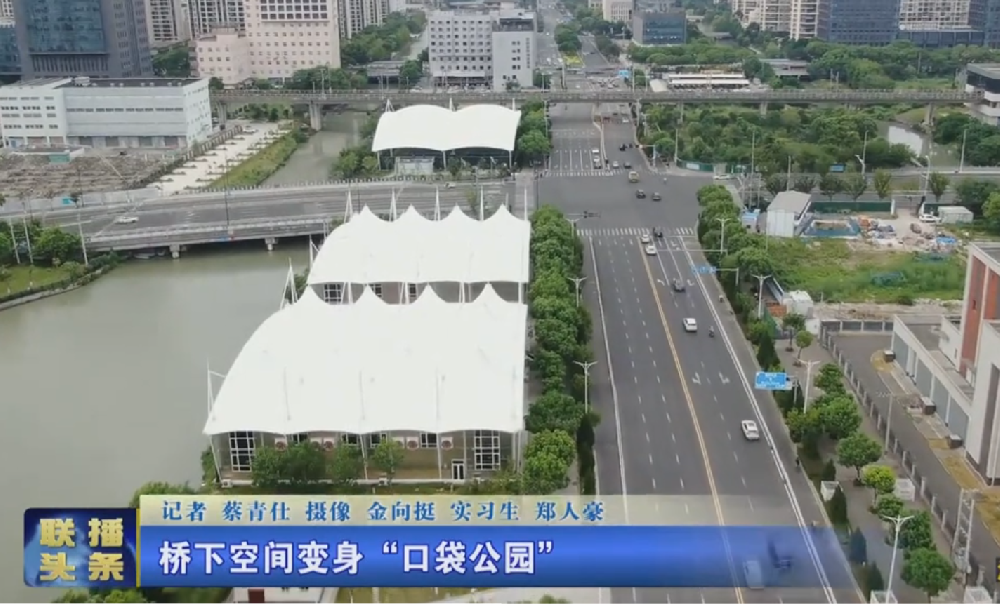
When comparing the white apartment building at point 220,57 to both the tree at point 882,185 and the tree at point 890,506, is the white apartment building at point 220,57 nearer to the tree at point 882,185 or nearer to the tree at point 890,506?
the tree at point 882,185

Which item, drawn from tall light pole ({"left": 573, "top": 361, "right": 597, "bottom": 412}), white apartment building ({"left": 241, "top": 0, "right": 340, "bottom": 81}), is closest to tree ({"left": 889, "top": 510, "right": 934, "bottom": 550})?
tall light pole ({"left": 573, "top": 361, "right": 597, "bottom": 412})

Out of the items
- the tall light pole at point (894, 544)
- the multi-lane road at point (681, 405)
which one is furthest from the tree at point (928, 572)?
the multi-lane road at point (681, 405)

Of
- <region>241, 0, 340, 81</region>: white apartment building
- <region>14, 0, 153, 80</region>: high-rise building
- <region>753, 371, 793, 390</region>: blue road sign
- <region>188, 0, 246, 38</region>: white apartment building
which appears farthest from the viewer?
<region>188, 0, 246, 38</region>: white apartment building

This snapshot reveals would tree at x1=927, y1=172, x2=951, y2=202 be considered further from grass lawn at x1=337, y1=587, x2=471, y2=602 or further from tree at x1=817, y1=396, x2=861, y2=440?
grass lawn at x1=337, y1=587, x2=471, y2=602

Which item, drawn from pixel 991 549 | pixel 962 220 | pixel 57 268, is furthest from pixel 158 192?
pixel 991 549

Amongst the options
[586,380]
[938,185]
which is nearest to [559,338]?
[586,380]

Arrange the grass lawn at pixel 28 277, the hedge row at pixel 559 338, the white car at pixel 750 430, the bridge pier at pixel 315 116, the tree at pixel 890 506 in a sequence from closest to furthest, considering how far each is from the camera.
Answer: the tree at pixel 890 506, the hedge row at pixel 559 338, the white car at pixel 750 430, the grass lawn at pixel 28 277, the bridge pier at pixel 315 116
